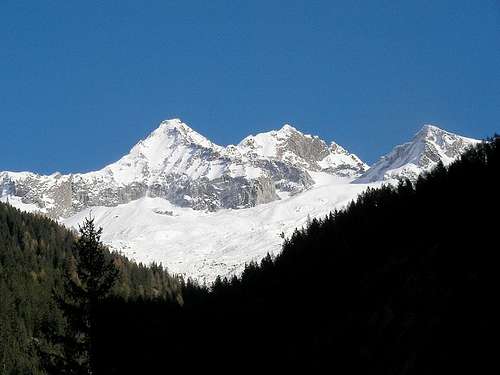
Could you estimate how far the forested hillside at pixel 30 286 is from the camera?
418ft

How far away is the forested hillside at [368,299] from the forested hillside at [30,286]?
19008 millimetres

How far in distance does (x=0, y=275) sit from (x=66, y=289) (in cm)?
13029

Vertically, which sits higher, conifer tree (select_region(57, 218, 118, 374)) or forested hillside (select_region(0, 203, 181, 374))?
forested hillside (select_region(0, 203, 181, 374))

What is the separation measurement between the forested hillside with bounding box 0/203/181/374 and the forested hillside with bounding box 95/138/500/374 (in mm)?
19008

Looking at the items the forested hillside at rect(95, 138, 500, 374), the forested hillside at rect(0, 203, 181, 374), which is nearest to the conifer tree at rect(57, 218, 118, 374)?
the forested hillside at rect(95, 138, 500, 374)

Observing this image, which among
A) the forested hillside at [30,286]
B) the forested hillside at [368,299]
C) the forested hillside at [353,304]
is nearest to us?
the forested hillside at [353,304]

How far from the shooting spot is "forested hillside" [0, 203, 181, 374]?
12744 cm

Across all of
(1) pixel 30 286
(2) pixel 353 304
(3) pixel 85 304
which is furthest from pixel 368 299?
(1) pixel 30 286

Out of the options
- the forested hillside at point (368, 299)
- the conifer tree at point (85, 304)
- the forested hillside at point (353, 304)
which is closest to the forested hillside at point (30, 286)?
the forested hillside at point (353, 304)

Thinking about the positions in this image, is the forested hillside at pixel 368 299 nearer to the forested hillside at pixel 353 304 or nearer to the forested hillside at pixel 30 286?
the forested hillside at pixel 353 304

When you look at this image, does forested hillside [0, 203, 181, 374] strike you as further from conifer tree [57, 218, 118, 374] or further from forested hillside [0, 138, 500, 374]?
conifer tree [57, 218, 118, 374]

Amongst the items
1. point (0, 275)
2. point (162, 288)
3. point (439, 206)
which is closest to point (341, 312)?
point (439, 206)

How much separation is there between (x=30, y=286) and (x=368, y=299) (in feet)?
340

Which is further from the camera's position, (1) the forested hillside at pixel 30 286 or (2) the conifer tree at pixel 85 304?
(1) the forested hillside at pixel 30 286
